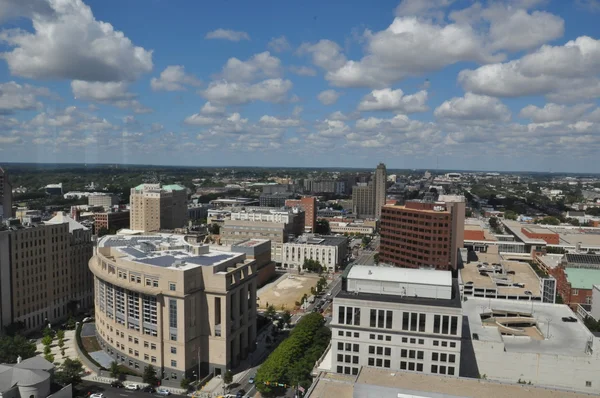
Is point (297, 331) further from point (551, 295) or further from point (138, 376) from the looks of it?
point (551, 295)

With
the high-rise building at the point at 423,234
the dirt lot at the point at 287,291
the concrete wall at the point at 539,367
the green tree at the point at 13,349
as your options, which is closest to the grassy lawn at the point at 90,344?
the green tree at the point at 13,349

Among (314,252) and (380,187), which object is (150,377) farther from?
(380,187)

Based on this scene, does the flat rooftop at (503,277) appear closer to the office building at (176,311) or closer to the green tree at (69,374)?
the office building at (176,311)

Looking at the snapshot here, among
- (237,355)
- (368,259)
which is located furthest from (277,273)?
(237,355)

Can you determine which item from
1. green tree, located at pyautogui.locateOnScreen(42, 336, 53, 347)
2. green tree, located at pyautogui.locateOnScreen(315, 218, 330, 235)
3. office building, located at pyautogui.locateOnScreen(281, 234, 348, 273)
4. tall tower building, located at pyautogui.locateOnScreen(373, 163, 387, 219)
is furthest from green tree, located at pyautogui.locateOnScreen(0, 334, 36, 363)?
tall tower building, located at pyautogui.locateOnScreen(373, 163, 387, 219)

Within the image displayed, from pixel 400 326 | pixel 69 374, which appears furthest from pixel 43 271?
pixel 400 326

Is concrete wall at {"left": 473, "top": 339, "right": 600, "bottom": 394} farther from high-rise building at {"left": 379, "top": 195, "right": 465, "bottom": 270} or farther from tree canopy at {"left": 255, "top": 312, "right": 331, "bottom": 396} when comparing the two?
high-rise building at {"left": 379, "top": 195, "right": 465, "bottom": 270}
